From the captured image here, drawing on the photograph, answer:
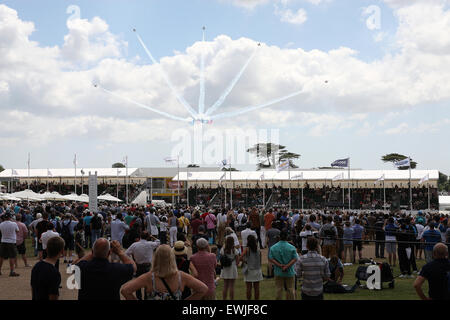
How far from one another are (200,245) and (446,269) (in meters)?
3.54

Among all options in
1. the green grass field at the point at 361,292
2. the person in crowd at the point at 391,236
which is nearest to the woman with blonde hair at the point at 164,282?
the green grass field at the point at 361,292

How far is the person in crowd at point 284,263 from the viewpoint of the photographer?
8672 mm

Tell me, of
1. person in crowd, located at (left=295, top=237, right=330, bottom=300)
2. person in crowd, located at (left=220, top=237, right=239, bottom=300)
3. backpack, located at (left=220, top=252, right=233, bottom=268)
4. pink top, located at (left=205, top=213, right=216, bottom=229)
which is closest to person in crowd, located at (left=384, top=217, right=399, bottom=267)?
pink top, located at (left=205, top=213, right=216, bottom=229)

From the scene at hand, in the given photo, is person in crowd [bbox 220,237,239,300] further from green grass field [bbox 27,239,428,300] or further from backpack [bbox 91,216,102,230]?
backpack [bbox 91,216,102,230]

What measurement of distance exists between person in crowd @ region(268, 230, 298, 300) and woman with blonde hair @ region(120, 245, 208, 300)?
3783mm

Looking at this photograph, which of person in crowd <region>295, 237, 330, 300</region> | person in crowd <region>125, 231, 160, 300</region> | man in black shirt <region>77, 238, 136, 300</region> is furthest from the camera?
person in crowd <region>125, 231, 160, 300</region>

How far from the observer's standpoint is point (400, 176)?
157ft

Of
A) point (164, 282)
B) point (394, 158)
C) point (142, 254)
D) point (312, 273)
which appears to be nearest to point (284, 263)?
point (312, 273)

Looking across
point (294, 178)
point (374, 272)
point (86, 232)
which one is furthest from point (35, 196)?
point (374, 272)

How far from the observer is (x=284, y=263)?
8703 millimetres

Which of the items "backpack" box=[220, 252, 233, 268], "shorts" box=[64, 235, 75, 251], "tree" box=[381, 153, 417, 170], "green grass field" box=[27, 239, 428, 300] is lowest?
"green grass field" box=[27, 239, 428, 300]

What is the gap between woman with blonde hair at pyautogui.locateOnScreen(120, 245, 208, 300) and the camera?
16.6ft

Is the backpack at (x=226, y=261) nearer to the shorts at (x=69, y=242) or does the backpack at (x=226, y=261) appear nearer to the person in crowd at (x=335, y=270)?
the person in crowd at (x=335, y=270)
